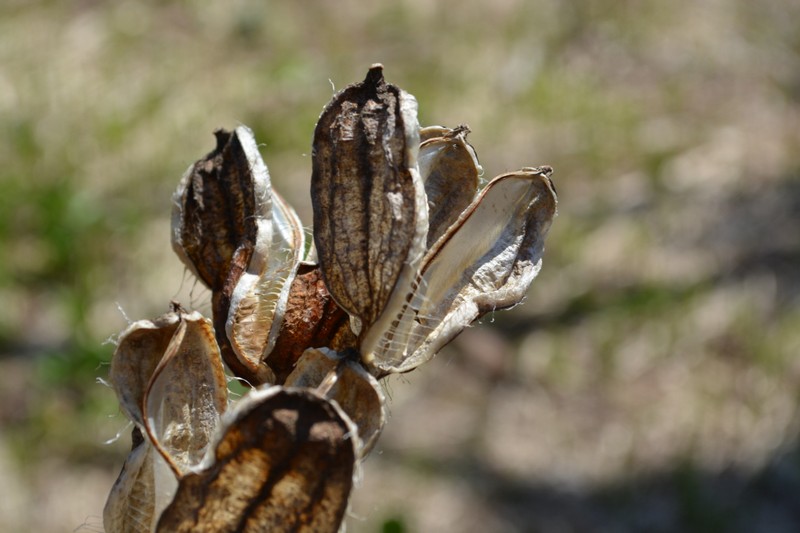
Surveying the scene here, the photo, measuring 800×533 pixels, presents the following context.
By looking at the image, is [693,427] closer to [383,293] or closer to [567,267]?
[567,267]

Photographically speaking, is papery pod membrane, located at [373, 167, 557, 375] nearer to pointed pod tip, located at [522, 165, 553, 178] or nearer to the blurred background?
pointed pod tip, located at [522, 165, 553, 178]

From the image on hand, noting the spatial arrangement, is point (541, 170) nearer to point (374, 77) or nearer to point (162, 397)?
point (374, 77)

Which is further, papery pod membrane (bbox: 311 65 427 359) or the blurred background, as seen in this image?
the blurred background

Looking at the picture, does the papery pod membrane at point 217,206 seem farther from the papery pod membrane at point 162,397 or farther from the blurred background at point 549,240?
the blurred background at point 549,240

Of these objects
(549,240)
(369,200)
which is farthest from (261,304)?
(549,240)

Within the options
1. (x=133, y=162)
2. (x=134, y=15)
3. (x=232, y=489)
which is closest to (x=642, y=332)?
(x=133, y=162)

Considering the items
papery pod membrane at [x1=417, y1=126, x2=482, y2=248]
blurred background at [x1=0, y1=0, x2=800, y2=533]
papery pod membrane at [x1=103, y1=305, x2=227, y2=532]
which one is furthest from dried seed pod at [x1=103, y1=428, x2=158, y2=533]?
blurred background at [x1=0, y1=0, x2=800, y2=533]

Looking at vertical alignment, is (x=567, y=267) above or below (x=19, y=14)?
below
